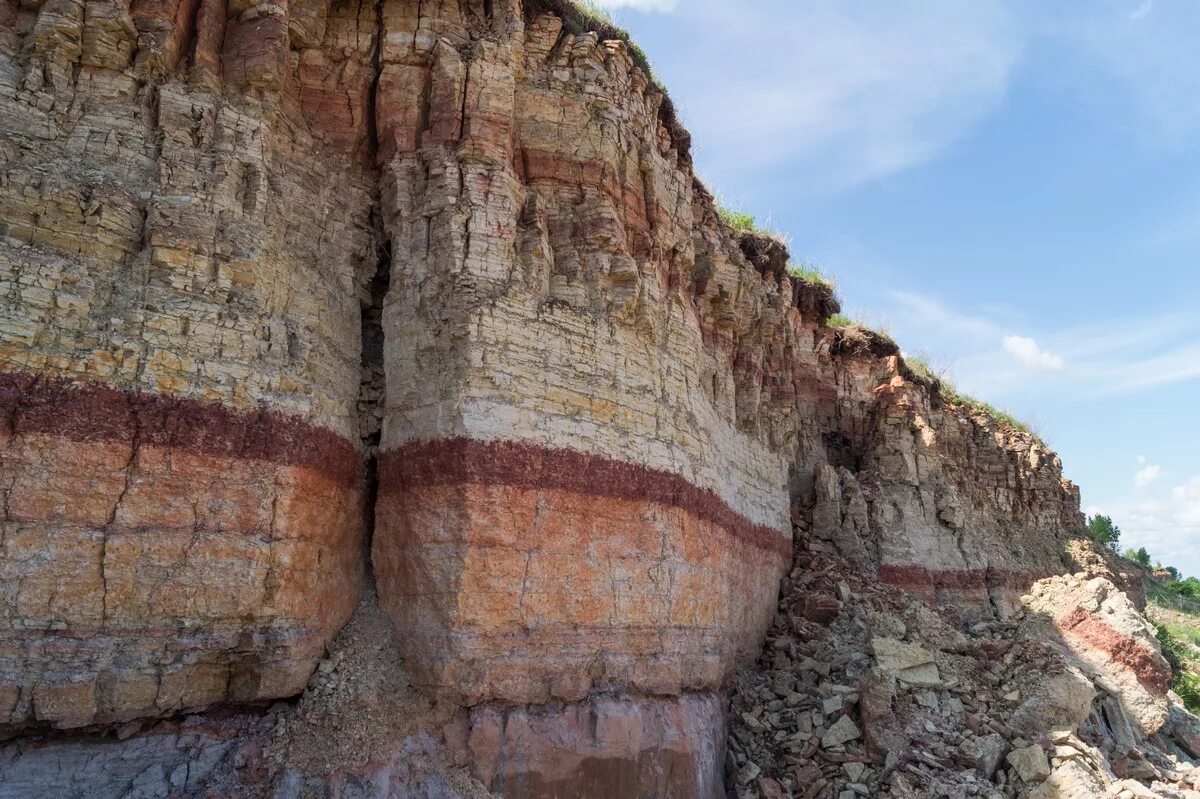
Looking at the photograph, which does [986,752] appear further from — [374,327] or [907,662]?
[374,327]

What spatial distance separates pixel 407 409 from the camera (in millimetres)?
9297

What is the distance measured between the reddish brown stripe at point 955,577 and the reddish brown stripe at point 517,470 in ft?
27.8

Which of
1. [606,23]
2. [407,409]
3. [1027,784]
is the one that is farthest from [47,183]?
[1027,784]

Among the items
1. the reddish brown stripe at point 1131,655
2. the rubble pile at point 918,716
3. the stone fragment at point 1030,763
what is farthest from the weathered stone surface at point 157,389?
the reddish brown stripe at point 1131,655

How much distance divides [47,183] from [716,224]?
1131 cm

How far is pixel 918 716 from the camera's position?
37.7ft

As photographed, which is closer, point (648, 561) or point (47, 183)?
point (47, 183)

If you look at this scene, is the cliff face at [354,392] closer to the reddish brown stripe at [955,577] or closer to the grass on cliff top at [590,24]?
the grass on cliff top at [590,24]

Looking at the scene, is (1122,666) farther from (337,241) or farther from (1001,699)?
(337,241)

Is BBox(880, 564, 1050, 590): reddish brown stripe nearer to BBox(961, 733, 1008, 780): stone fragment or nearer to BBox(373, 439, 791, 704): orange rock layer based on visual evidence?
BBox(961, 733, 1008, 780): stone fragment

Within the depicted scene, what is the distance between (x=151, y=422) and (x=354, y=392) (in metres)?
2.48

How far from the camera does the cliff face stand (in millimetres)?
7215

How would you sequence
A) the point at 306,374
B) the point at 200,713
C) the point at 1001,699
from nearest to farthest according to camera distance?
the point at 200,713 → the point at 306,374 → the point at 1001,699

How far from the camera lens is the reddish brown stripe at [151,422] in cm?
695
